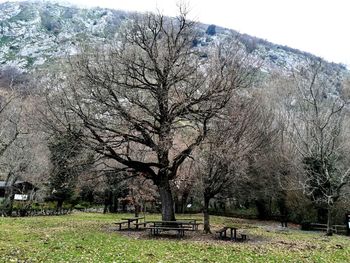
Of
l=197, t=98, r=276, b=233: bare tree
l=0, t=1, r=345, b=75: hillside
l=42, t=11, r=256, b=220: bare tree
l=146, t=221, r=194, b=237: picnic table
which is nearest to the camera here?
l=146, t=221, r=194, b=237: picnic table

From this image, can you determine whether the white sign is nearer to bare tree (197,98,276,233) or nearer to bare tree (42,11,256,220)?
bare tree (42,11,256,220)

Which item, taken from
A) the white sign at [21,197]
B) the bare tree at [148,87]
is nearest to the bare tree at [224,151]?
the bare tree at [148,87]

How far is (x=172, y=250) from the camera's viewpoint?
15.6 meters

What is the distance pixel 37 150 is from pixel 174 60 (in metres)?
25.5

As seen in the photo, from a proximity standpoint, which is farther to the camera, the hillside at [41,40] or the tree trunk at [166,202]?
the hillside at [41,40]

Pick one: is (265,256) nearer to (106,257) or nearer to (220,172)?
(106,257)

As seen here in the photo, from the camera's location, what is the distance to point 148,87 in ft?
78.7

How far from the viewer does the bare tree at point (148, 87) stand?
23156mm

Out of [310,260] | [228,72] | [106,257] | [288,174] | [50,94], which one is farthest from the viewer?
[288,174]

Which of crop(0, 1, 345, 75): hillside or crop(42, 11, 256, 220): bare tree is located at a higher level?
crop(0, 1, 345, 75): hillside

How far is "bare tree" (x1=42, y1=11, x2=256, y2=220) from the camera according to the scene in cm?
2316

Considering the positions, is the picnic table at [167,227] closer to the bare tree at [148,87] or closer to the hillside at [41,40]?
the bare tree at [148,87]

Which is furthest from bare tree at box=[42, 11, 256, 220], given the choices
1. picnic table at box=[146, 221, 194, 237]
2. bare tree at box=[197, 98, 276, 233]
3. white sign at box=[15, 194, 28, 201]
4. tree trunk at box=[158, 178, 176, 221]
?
white sign at box=[15, 194, 28, 201]

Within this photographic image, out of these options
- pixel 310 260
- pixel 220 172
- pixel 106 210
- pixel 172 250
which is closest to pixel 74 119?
pixel 220 172
